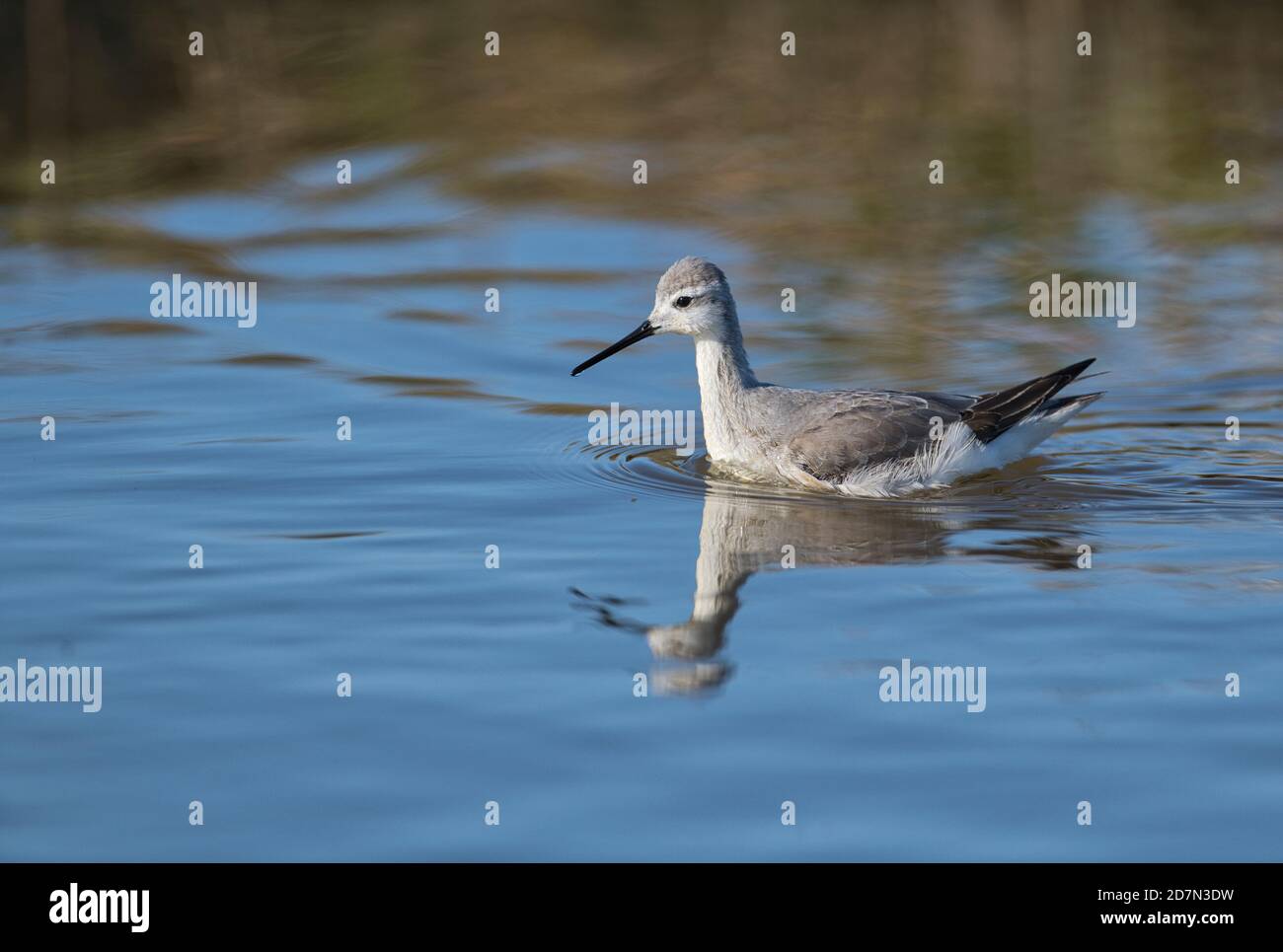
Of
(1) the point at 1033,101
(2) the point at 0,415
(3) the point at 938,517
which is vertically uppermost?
(1) the point at 1033,101

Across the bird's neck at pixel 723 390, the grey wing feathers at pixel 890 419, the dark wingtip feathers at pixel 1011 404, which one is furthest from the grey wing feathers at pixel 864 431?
the bird's neck at pixel 723 390

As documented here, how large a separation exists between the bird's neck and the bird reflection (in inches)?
22.4

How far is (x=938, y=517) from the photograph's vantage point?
422 inches

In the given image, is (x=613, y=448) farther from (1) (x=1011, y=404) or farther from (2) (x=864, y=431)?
(1) (x=1011, y=404)

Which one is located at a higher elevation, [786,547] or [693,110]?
[693,110]

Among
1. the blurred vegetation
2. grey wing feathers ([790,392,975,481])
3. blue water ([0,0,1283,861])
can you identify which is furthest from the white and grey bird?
the blurred vegetation

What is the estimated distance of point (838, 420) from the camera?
1151 centimetres

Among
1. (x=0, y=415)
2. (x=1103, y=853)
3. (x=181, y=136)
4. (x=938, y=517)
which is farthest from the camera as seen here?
(x=181, y=136)

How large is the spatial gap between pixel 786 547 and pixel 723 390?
2119 mm

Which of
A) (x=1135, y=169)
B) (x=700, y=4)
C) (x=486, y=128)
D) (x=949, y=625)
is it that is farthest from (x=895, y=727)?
(x=700, y=4)

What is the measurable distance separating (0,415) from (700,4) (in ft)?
48.1

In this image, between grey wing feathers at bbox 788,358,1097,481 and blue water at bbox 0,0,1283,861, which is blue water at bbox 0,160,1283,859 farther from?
grey wing feathers at bbox 788,358,1097,481

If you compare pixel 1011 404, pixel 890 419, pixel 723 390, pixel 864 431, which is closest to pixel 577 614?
pixel 864 431

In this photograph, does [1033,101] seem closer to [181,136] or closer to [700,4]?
[700,4]
